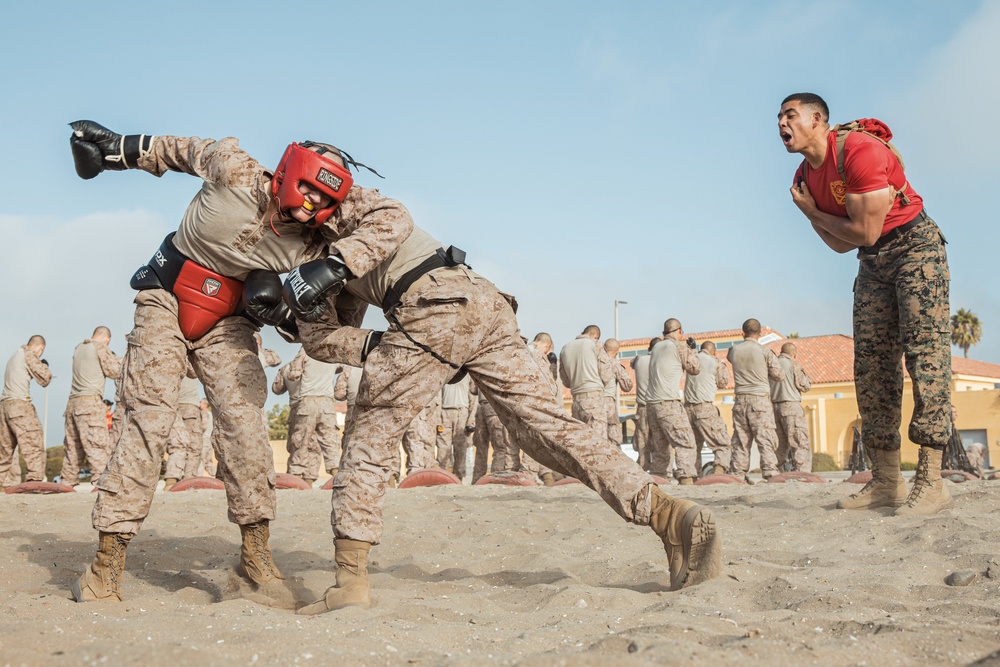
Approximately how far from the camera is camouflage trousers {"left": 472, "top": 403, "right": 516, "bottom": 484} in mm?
13445

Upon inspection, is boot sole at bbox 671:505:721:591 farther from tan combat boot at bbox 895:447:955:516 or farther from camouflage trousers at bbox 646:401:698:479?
camouflage trousers at bbox 646:401:698:479

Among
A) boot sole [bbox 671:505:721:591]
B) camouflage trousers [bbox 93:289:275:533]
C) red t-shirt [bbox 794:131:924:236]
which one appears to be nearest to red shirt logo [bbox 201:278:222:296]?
camouflage trousers [bbox 93:289:275:533]

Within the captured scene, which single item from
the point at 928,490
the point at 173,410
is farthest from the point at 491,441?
the point at 173,410

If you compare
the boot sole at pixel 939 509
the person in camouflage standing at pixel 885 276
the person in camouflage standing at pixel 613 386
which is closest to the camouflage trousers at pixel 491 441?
the person in camouflage standing at pixel 613 386

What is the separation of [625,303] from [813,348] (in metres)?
10.3

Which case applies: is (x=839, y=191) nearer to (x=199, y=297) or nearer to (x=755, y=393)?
(x=199, y=297)

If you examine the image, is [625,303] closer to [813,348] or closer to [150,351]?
[813,348]

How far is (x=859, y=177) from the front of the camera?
4844 mm

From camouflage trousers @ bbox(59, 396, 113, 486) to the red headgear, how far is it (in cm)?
1042

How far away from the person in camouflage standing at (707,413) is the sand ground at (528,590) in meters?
6.99

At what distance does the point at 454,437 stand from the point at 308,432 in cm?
344

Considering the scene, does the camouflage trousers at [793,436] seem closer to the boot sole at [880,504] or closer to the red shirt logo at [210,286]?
the boot sole at [880,504]

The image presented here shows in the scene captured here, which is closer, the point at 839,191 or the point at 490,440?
the point at 839,191

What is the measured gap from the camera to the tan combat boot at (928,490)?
209 inches
